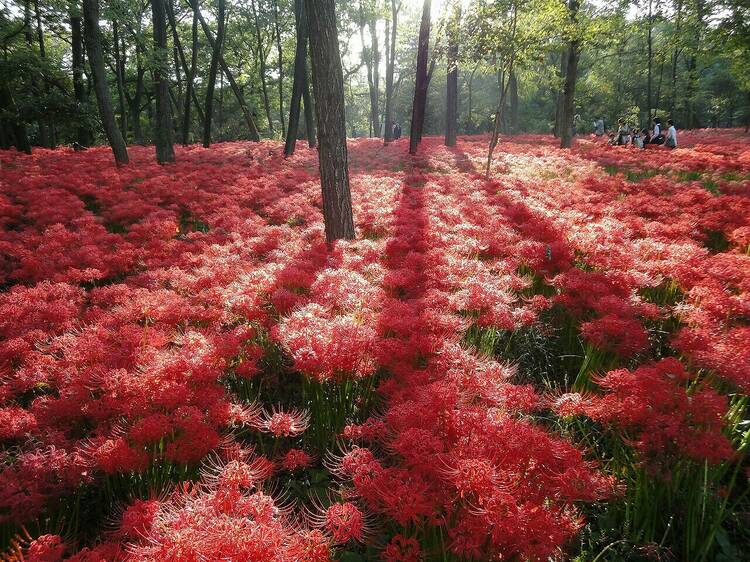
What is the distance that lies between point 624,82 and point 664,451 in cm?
4610

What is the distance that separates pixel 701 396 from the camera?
2.25 meters

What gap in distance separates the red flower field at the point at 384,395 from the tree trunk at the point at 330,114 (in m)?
0.82

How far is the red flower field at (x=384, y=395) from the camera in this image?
1.89m

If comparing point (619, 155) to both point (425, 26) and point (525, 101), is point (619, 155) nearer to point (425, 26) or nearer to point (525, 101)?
point (425, 26)

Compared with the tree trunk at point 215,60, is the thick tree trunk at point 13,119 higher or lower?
lower

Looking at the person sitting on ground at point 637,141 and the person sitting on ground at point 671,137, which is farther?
the person sitting on ground at point 637,141

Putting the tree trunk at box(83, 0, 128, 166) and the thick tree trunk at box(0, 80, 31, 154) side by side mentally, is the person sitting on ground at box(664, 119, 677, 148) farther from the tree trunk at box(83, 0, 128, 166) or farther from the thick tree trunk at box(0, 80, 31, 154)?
the thick tree trunk at box(0, 80, 31, 154)

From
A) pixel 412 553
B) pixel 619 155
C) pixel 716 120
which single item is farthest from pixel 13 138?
pixel 716 120

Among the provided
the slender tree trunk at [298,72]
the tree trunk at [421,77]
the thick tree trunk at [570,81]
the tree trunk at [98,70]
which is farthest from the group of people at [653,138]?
the tree trunk at [98,70]

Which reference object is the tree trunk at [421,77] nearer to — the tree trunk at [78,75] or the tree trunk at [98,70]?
the tree trunk at [98,70]

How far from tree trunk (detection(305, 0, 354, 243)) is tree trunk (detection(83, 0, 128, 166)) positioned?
8.41 m

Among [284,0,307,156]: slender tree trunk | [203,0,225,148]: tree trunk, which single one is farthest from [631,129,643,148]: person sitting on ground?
[203,0,225,148]: tree trunk

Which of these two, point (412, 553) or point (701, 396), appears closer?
point (412, 553)

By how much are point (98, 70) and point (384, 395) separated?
1272 centimetres
